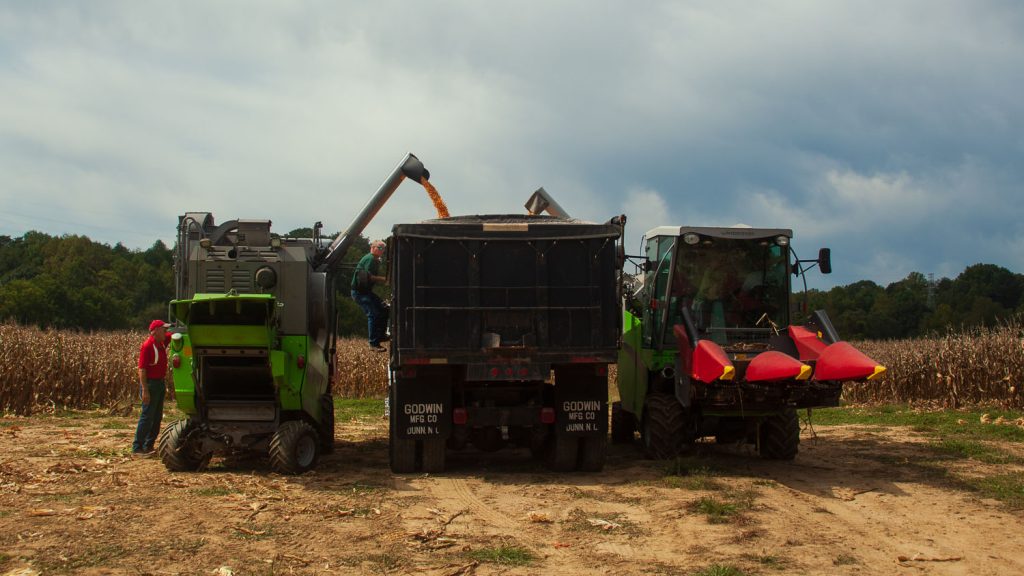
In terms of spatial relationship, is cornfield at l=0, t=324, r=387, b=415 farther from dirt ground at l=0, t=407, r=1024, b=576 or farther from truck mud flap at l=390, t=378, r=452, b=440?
truck mud flap at l=390, t=378, r=452, b=440

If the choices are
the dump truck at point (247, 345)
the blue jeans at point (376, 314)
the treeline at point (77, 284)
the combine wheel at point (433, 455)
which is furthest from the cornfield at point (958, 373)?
the treeline at point (77, 284)

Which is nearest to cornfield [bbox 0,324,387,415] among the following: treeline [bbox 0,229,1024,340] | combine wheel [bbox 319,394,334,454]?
combine wheel [bbox 319,394,334,454]

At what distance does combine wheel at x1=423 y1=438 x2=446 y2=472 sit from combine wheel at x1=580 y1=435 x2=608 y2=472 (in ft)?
6.02

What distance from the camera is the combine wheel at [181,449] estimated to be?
11.0 meters

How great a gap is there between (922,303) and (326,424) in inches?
2305

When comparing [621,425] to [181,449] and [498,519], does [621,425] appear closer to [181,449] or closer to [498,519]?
[498,519]

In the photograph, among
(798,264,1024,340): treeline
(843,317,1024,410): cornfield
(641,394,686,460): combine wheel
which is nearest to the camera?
(641,394,686,460): combine wheel

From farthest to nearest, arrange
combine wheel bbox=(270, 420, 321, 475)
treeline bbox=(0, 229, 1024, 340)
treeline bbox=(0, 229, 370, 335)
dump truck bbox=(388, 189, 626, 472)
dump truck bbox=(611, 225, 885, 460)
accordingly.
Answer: treeline bbox=(0, 229, 1024, 340) → treeline bbox=(0, 229, 370, 335) → dump truck bbox=(611, 225, 885, 460) → dump truck bbox=(388, 189, 626, 472) → combine wheel bbox=(270, 420, 321, 475)

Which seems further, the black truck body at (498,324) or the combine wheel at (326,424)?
the combine wheel at (326,424)

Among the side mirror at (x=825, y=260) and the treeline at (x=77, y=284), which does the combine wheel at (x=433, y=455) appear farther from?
the treeline at (x=77, y=284)

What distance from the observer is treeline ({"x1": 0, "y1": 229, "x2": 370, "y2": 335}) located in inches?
1921

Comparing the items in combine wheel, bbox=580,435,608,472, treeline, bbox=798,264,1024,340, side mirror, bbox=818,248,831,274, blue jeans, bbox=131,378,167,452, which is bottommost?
combine wheel, bbox=580,435,608,472

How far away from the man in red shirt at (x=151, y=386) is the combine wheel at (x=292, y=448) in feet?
9.65

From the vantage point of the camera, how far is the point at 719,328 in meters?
12.5
